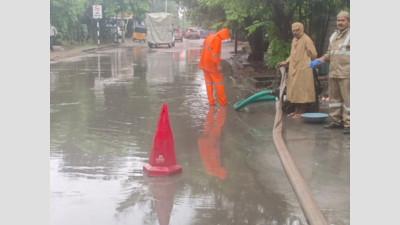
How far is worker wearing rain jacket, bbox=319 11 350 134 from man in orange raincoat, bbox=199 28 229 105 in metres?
2.68

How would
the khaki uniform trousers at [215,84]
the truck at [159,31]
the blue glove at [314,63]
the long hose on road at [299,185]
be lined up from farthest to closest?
the truck at [159,31] → the khaki uniform trousers at [215,84] → the blue glove at [314,63] → the long hose on road at [299,185]

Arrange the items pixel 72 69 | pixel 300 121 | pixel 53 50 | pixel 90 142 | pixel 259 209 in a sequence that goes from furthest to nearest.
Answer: pixel 53 50 < pixel 72 69 < pixel 300 121 < pixel 90 142 < pixel 259 209

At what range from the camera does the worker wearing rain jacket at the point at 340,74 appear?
23.5 ft

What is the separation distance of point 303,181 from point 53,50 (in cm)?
2730

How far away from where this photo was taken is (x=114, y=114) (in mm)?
9305

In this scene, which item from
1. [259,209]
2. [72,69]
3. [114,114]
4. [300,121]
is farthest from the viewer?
[72,69]

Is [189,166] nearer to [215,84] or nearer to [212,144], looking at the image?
[212,144]

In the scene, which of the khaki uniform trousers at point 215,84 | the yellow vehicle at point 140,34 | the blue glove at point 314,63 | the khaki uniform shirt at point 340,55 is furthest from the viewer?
the yellow vehicle at point 140,34

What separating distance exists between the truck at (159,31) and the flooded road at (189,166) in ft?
96.9

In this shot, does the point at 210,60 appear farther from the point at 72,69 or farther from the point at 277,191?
the point at 72,69

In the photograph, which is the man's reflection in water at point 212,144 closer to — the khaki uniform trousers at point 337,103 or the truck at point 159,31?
Answer: the khaki uniform trousers at point 337,103

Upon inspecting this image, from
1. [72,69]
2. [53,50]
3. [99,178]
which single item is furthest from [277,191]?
[53,50]

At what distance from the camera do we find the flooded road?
178 inches

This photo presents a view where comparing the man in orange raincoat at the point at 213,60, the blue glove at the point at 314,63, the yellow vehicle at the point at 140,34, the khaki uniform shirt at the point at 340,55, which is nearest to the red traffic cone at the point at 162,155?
the khaki uniform shirt at the point at 340,55
